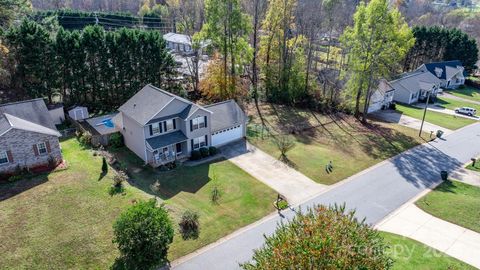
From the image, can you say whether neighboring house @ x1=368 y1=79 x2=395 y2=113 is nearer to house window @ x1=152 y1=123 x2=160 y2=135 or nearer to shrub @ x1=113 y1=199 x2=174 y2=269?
house window @ x1=152 y1=123 x2=160 y2=135

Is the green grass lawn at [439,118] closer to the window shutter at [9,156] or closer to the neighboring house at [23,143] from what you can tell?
the neighboring house at [23,143]

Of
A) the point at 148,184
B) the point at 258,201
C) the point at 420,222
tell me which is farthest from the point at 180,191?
the point at 420,222

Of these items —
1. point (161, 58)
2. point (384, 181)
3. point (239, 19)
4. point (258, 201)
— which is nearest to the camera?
point (258, 201)

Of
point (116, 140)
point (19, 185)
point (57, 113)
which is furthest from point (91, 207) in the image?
point (57, 113)

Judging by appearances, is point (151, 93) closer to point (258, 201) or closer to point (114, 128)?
point (114, 128)

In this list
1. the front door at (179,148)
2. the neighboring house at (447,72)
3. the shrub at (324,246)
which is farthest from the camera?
the neighboring house at (447,72)

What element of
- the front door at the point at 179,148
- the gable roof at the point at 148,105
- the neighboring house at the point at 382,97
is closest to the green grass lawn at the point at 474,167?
the neighboring house at the point at 382,97
